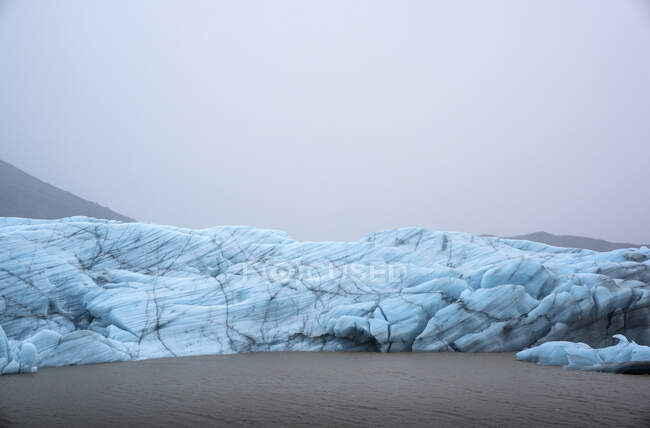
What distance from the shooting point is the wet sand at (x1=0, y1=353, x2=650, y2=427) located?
28.7 ft

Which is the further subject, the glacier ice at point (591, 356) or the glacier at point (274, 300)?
the glacier at point (274, 300)

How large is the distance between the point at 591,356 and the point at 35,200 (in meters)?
111

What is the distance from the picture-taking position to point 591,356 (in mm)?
14031

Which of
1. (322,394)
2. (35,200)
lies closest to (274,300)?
(322,394)

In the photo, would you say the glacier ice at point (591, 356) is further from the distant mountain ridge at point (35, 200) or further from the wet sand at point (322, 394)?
the distant mountain ridge at point (35, 200)

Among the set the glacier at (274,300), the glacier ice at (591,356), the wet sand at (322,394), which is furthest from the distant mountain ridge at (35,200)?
the glacier ice at (591,356)

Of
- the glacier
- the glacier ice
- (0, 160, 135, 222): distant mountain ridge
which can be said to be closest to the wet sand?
the glacier ice

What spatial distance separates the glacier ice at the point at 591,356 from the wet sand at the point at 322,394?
A: 0.52 metres

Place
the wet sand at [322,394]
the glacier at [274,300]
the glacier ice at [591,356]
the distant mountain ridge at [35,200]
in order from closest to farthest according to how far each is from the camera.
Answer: the wet sand at [322,394]
the glacier ice at [591,356]
the glacier at [274,300]
the distant mountain ridge at [35,200]

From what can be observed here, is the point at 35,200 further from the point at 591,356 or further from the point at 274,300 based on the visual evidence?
the point at 591,356

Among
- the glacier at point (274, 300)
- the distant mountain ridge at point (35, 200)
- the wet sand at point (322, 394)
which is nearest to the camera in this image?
the wet sand at point (322, 394)

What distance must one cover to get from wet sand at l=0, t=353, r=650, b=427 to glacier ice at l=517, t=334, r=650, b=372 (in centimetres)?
52

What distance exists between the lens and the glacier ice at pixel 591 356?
44.0ft

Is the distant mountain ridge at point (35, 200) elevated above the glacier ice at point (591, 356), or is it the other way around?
the glacier ice at point (591, 356)
